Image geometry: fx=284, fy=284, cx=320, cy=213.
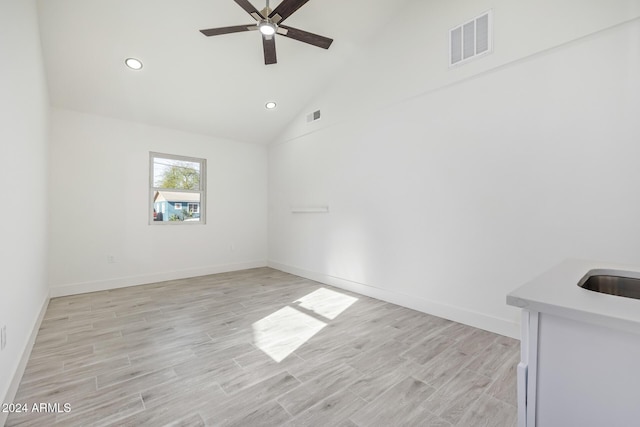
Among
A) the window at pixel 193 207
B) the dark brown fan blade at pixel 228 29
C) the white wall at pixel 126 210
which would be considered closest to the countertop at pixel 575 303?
the dark brown fan blade at pixel 228 29

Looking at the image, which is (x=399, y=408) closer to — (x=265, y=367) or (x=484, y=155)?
(x=265, y=367)

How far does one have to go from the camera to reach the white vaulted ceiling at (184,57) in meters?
2.79

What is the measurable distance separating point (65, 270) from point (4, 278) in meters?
2.79

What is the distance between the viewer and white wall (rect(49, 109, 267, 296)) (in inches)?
149

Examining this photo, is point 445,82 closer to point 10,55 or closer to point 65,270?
point 10,55

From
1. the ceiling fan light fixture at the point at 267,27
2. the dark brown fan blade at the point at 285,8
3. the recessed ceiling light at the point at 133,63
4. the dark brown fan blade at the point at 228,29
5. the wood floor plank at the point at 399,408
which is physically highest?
the dark brown fan blade at the point at 285,8

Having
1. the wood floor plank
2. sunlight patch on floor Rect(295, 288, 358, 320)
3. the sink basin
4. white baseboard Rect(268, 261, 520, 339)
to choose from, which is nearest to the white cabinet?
the sink basin

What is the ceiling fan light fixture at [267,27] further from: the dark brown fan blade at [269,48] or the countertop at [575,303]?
the countertop at [575,303]

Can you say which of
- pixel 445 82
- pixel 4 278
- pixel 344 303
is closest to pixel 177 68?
pixel 4 278

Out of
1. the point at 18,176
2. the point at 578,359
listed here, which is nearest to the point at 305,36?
the point at 18,176

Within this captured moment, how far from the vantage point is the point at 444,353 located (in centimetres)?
222

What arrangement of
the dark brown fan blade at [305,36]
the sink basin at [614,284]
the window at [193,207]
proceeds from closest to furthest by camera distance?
the sink basin at [614,284]
the dark brown fan blade at [305,36]
the window at [193,207]

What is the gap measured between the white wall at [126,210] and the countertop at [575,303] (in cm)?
486

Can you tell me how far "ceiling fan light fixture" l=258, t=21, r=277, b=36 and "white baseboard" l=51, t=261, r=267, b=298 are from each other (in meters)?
3.85
